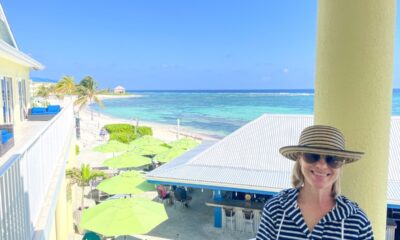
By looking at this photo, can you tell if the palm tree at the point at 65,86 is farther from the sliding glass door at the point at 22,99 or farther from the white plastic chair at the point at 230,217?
the white plastic chair at the point at 230,217

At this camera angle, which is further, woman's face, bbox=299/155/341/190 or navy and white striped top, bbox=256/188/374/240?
woman's face, bbox=299/155/341/190

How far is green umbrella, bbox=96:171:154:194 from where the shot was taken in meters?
9.52

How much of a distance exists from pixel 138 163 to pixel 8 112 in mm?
4859

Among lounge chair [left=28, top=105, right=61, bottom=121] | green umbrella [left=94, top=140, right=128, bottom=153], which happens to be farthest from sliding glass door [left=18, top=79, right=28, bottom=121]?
green umbrella [left=94, top=140, right=128, bottom=153]

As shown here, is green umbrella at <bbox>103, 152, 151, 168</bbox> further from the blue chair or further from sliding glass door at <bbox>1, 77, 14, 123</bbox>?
the blue chair

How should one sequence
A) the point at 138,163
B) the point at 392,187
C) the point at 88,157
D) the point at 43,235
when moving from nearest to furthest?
the point at 43,235 → the point at 392,187 → the point at 138,163 → the point at 88,157

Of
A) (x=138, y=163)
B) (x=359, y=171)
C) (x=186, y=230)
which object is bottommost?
(x=186, y=230)

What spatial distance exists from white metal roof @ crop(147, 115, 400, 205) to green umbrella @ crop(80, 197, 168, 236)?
2.36 meters

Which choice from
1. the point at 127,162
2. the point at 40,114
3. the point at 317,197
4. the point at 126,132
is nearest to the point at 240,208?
the point at 127,162

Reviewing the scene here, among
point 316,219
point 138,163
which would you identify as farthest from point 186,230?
point 316,219

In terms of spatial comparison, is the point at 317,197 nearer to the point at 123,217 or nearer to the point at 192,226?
the point at 123,217

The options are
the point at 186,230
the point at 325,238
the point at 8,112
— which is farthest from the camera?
the point at 8,112

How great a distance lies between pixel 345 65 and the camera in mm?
1476

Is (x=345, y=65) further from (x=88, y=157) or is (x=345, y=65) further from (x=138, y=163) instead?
(x=88, y=157)
